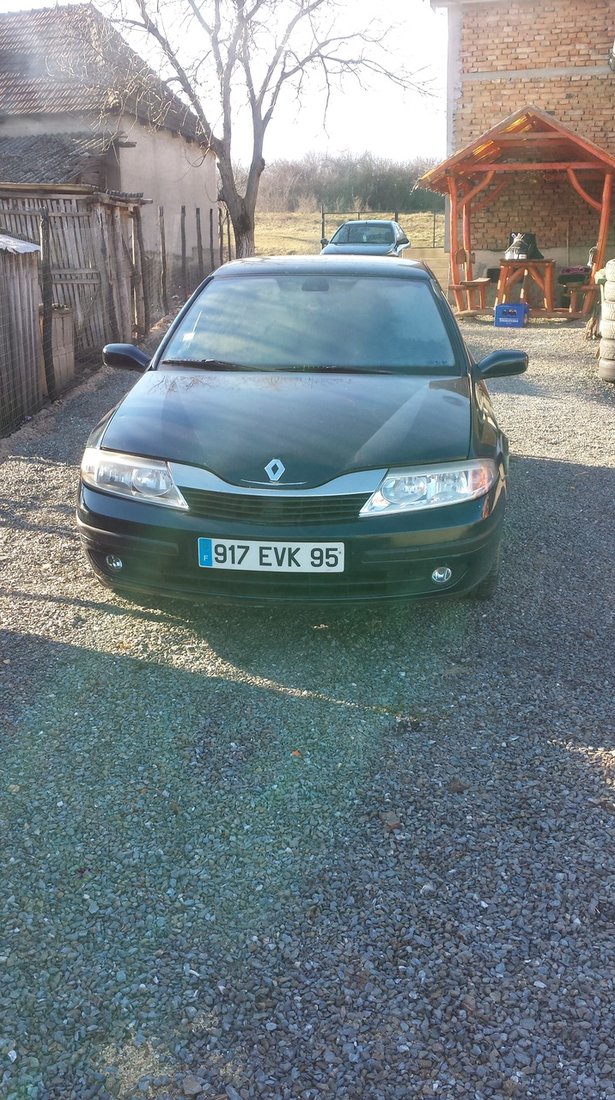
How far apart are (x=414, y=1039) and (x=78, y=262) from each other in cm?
1112

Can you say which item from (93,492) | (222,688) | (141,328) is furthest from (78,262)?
(222,688)

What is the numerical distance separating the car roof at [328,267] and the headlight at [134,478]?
1887mm

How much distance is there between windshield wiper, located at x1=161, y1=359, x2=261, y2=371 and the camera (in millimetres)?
4535

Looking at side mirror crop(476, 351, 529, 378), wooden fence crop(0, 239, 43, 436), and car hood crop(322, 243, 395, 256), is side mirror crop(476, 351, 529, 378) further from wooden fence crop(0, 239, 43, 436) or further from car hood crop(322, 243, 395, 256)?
car hood crop(322, 243, 395, 256)

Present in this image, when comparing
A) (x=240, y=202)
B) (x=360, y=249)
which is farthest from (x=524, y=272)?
(x=240, y=202)

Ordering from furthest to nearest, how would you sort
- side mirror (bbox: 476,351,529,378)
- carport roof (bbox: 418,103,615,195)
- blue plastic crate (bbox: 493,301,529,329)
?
carport roof (bbox: 418,103,615,195)
blue plastic crate (bbox: 493,301,529,329)
side mirror (bbox: 476,351,529,378)

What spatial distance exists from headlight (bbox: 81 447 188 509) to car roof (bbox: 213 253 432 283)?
189cm

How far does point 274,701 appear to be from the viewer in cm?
340

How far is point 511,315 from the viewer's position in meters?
16.5

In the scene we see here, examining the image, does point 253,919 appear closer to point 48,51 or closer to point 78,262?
point 78,262

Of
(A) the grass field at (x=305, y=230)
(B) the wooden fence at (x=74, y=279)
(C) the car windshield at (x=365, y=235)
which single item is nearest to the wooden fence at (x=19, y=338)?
(B) the wooden fence at (x=74, y=279)

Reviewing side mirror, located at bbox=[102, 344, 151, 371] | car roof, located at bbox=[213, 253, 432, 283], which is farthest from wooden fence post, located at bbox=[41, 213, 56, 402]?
side mirror, located at bbox=[102, 344, 151, 371]

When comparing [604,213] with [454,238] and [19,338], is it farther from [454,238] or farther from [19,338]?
[19,338]

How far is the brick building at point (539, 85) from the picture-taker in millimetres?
19422
